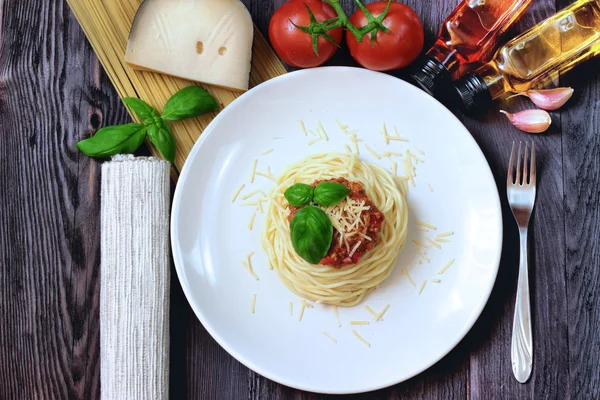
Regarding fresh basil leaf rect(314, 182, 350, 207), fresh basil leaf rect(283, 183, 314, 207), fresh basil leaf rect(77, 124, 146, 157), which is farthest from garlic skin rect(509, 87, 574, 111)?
fresh basil leaf rect(77, 124, 146, 157)

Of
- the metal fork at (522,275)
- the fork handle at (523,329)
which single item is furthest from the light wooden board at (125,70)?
the fork handle at (523,329)

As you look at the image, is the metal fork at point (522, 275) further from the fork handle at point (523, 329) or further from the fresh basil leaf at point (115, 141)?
the fresh basil leaf at point (115, 141)

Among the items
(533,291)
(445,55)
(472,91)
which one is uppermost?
(445,55)

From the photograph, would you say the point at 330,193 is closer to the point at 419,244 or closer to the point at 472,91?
the point at 419,244

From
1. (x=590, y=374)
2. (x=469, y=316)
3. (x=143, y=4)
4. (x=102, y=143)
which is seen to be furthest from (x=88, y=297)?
(x=590, y=374)

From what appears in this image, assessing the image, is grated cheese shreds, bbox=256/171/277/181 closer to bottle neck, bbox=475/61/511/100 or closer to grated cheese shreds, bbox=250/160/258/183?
grated cheese shreds, bbox=250/160/258/183

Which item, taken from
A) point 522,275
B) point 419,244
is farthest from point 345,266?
point 522,275
